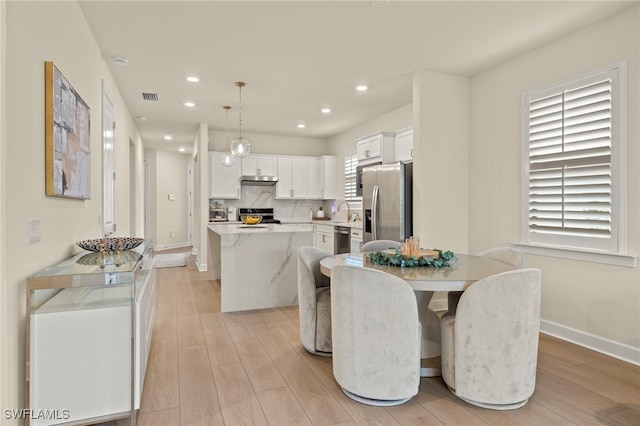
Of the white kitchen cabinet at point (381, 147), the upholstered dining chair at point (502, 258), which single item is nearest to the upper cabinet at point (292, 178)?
the white kitchen cabinet at point (381, 147)

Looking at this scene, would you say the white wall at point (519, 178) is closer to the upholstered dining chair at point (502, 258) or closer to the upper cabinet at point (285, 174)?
the upholstered dining chair at point (502, 258)

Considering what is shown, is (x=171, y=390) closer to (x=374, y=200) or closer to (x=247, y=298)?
(x=247, y=298)

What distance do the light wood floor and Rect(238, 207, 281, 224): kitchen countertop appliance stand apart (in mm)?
3894

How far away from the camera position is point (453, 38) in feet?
10.6

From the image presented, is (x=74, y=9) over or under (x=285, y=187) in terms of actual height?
over

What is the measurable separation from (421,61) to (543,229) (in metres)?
1.99

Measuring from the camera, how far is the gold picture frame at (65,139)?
6.81 ft

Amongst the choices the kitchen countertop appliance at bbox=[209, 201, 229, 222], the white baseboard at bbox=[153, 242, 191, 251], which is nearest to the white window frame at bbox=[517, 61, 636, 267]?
the kitchen countertop appliance at bbox=[209, 201, 229, 222]

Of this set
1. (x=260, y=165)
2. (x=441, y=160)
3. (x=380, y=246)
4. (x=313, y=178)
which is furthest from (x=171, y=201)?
(x=441, y=160)

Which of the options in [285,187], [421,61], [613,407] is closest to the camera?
[613,407]

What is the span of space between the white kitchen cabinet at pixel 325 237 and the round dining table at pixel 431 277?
10.8 ft

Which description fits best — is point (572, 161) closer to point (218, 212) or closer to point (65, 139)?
point (65, 139)

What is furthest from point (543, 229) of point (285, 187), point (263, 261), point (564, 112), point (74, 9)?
point (285, 187)

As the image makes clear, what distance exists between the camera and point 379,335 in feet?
6.93
